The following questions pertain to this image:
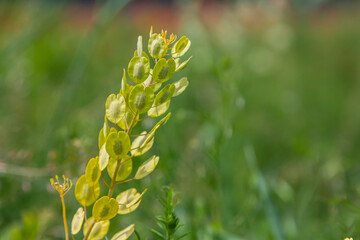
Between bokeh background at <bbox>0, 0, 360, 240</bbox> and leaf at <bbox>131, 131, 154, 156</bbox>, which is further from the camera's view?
bokeh background at <bbox>0, 0, 360, 240</bbox>

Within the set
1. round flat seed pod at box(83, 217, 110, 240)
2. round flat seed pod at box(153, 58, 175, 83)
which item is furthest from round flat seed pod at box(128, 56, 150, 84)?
round flat seed pod at box(83, 217, 110, 240)

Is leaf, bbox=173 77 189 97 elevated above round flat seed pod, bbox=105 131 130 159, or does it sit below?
above

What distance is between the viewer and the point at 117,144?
39 cm

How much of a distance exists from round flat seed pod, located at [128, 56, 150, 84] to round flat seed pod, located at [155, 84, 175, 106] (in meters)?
0.02

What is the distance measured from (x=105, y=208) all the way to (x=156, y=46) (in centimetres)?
14

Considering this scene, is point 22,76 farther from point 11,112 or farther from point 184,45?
point 184,45

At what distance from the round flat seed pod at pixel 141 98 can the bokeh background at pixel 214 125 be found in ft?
0.62

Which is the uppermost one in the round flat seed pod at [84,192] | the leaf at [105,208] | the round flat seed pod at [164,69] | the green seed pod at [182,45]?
the green seed pod at [182,45]

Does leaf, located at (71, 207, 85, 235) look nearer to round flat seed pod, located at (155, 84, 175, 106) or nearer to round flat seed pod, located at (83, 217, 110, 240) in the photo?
round flat seed pod, located at (83, 217, 110, 240)

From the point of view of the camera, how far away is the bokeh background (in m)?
0.83

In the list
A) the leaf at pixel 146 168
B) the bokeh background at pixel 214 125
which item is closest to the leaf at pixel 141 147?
the leaf at pixel 146 168

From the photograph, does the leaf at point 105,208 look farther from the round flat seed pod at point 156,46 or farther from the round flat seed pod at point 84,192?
the round flat seed pod at point 156,46

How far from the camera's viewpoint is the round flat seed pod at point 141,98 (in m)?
0.39

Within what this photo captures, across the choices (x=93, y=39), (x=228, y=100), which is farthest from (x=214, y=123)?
(x=93, y=39)
